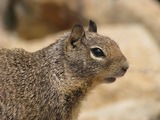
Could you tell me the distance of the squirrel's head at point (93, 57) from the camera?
7.07 metres

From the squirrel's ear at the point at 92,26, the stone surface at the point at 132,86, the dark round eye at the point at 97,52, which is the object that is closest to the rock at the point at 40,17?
the stone surface at the point at 132,86

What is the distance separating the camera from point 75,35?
23.7ft

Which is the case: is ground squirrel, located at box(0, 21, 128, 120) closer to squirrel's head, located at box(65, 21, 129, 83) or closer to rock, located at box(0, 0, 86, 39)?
squirrel's head, located at box(65, 21, 129, 83)

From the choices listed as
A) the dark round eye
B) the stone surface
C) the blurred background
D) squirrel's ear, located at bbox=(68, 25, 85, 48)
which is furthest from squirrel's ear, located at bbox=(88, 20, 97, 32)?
the blurred background

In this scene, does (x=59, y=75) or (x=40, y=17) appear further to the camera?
(x=40, y=17)

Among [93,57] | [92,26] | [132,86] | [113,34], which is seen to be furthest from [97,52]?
[113,34]

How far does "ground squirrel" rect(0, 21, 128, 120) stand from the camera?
7098 mm

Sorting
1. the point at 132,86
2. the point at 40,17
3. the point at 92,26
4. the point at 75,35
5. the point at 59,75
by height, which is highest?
the point at 40,17

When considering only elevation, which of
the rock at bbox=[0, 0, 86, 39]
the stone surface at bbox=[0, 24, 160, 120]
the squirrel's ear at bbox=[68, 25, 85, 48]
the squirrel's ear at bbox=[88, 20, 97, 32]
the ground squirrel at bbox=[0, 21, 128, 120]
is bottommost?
the ground squirrel at bbox=[0, 21, 128, 120]

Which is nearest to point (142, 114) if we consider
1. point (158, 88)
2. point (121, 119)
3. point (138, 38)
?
point (121, 119)

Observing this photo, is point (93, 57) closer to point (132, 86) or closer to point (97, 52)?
point (97, 52)

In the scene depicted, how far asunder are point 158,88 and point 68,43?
14.8ft

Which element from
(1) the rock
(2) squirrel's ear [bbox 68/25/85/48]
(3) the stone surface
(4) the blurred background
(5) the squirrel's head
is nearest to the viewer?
(5) the squirrel's head

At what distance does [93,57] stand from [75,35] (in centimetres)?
32
